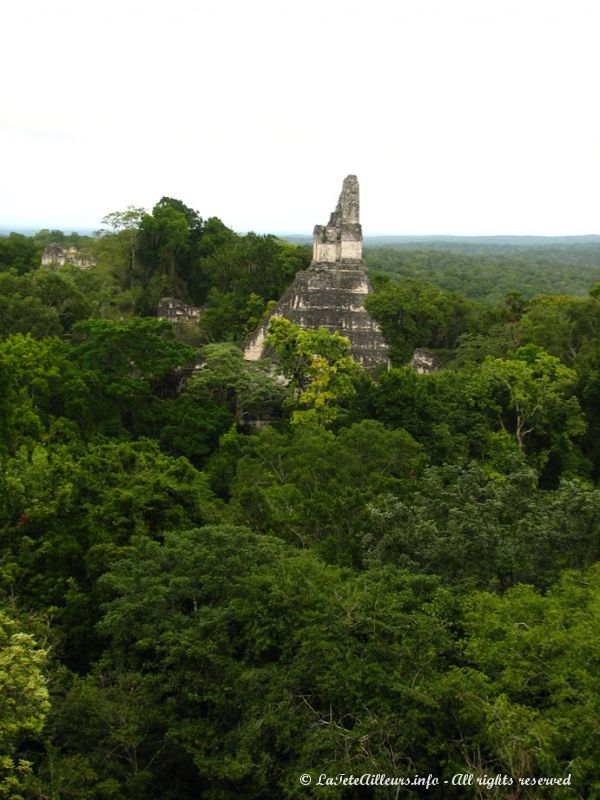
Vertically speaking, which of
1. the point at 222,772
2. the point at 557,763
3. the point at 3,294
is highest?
the point at 3,294

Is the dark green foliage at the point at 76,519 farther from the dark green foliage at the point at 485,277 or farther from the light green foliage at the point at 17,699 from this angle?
the dark green foliage at the point at 485,277

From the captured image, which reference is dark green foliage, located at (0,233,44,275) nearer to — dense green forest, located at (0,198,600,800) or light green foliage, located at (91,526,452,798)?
dense green forest, located at (0,198,600,800)

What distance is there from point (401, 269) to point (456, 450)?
286 feet

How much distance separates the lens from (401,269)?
104m

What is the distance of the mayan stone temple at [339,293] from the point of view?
98.1 feet

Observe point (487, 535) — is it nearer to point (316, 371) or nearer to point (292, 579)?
point (292, 579)

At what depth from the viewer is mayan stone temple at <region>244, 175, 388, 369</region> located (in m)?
29.9

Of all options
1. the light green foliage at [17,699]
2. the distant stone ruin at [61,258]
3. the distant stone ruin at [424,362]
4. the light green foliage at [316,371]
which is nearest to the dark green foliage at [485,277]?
the distant stone ruin at [61,258]

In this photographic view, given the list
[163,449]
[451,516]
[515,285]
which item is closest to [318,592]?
[451,516]

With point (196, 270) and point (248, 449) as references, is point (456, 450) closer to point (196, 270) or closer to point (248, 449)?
point (248, 449)

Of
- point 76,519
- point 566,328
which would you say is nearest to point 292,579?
point 76,519

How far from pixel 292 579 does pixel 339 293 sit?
21182 millimetres

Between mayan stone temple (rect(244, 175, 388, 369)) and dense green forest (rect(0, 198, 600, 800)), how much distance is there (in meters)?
6.05

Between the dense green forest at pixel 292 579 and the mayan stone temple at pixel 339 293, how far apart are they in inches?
238
